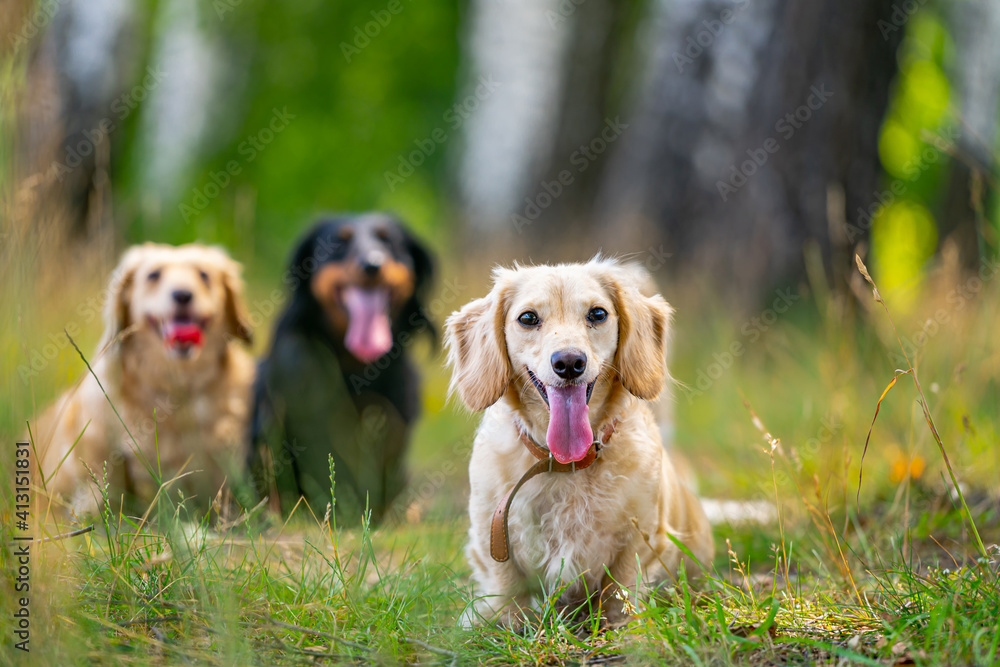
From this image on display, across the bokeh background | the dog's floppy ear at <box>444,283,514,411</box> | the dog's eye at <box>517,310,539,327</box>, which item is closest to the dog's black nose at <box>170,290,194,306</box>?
the bokeh background

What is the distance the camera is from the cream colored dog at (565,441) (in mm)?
2090

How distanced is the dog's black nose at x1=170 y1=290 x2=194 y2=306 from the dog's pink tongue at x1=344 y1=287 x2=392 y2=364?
28.1 inches

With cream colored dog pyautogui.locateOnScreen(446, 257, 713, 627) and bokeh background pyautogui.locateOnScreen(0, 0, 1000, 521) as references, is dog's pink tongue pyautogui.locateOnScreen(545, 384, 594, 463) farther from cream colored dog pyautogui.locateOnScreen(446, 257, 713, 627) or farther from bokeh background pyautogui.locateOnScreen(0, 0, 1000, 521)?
bokeh background pyautogui.locateOnScreen(0, 0, 1000, 521)

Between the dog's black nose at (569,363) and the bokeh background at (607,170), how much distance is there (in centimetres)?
89

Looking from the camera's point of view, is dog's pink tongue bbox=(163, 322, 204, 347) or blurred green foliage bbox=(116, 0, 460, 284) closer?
dog's pink tongue bbox=(163, 322, 204, 347)

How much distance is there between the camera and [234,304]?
3.45 meters

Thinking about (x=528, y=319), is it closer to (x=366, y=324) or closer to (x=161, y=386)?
(x=366, y=324)

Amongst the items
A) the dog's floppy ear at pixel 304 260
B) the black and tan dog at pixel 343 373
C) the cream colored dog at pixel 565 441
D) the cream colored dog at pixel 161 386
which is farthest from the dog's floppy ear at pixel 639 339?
the dog's floppy ear at pixel 304 260

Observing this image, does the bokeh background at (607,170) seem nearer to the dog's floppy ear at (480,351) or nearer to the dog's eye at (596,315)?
the dog's eye at (596,315)

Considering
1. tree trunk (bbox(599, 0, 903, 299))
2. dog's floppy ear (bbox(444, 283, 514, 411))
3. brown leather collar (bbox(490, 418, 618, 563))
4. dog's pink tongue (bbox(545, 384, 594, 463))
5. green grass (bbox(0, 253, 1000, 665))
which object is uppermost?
tree trunk (bbox(599, 0, 903, 299))

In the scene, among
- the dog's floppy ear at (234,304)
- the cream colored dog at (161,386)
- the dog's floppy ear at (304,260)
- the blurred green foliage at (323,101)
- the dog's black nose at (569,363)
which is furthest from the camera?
the blurred green foliage at (323,101)

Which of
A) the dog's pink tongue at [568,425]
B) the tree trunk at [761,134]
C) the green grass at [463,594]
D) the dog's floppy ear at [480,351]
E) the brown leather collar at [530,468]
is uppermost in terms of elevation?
the tree trunk at [761,134]

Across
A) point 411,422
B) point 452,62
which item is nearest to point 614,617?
point 411,422

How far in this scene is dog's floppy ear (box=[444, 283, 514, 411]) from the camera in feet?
7.24
